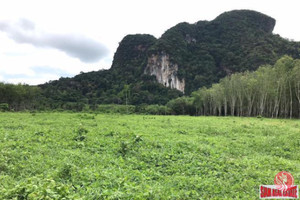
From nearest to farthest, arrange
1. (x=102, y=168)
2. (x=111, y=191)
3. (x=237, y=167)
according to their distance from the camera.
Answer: (x=111, y=191) → (x=102, y=168) → (x=237, y=167)

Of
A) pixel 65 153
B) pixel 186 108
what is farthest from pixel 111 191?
pixel 186 108

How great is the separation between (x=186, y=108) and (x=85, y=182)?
6110 cm

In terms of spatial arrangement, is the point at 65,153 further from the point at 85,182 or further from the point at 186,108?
the point at 186,108

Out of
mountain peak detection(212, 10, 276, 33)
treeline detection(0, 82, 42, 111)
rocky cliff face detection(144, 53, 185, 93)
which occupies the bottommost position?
treeline detection(0, 82, 42, 111)

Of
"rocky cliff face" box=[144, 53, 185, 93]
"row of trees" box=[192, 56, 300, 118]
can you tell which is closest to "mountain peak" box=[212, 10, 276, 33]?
"rocky cliff face" box=[144, 53, 185, 93]

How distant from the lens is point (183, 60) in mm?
141125

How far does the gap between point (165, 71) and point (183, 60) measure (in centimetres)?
2002

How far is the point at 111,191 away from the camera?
4477 mm
